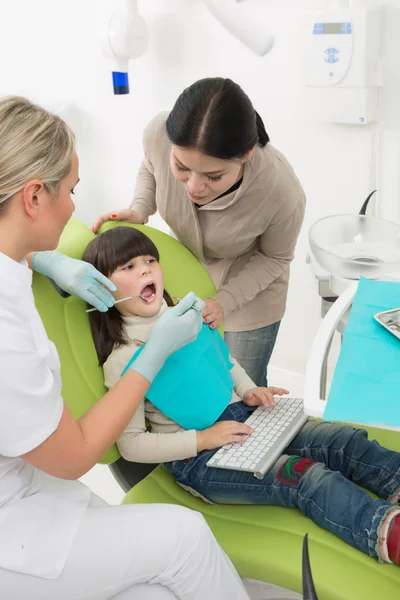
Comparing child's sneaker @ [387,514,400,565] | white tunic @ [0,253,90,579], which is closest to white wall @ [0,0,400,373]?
child's sneaker @ [387,514,400,565]

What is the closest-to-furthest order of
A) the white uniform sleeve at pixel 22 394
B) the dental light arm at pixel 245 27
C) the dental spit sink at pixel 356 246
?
the white uniform sleeve at pixel 22 394 → the dental spit sink at pixel 356 246 → the dental light arm at pixel 245 27

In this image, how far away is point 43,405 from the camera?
3.33ft

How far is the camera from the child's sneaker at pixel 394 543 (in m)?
1.18

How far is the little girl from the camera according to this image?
1.27m

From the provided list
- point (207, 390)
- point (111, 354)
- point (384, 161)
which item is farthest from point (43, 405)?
point (384, 161)

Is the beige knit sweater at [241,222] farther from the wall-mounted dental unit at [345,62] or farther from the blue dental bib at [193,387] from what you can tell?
the wall-mounted dental unit at [345,62]

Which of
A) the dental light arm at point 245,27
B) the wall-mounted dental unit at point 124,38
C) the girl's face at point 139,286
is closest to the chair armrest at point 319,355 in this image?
the girl's face at point 139,286

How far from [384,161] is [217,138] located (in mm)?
974

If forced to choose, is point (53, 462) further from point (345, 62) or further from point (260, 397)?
point (345, 62)

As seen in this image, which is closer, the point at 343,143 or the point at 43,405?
the point at 43,405

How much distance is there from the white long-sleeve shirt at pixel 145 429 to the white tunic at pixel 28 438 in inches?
6.5

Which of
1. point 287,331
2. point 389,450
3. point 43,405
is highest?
point 43,405

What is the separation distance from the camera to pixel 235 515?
54.6 inches

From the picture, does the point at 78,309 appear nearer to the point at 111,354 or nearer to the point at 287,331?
the point at 111,354
